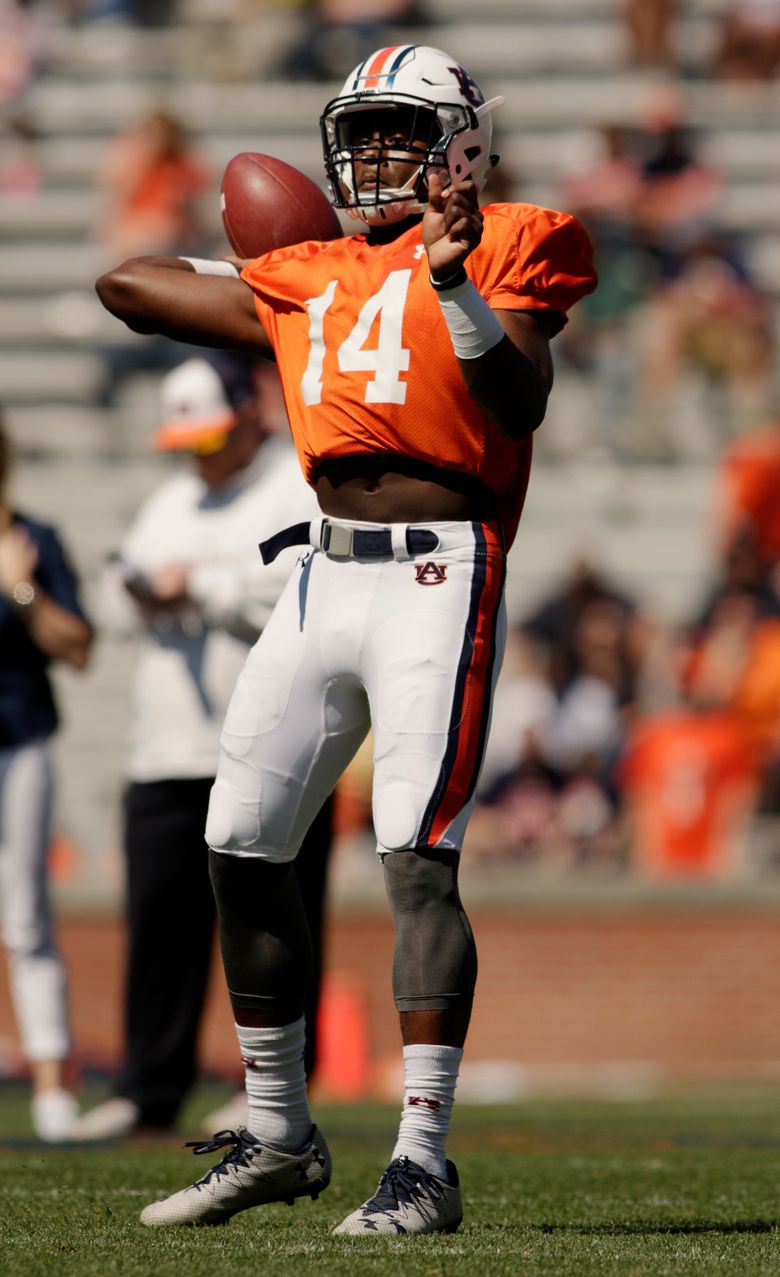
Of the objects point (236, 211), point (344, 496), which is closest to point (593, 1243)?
point (344, 496)

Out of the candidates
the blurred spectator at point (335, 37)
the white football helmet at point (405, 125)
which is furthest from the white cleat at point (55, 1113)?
the blurred spectator at point (335, 37)

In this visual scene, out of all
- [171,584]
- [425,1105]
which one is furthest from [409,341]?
[171,584]

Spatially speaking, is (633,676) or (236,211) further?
(633,676)

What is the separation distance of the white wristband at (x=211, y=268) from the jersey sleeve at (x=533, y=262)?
20.8 inches

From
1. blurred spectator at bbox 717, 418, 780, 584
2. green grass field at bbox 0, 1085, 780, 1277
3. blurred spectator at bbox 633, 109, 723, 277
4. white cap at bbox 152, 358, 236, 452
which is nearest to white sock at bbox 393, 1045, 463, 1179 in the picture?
green grass field at bbox 0, 1085, 780, 1277

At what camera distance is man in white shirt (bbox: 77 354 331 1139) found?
598 cm

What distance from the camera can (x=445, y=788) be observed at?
3635mm

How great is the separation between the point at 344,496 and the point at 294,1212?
1333 mm

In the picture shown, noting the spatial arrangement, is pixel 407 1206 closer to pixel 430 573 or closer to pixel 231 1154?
pixel 231 1154

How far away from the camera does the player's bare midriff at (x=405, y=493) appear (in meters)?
3.76

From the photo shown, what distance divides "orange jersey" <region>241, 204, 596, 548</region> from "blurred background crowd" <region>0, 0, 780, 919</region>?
5.97 m

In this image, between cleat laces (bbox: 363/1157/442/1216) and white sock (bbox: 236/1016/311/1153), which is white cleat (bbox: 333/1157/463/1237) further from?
white sock (bbox: 236/1016/311/1153)

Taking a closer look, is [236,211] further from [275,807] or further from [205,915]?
[205,915]

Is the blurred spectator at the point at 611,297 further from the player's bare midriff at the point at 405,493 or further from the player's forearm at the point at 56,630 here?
the player's bare midriff at the point at 405,493
